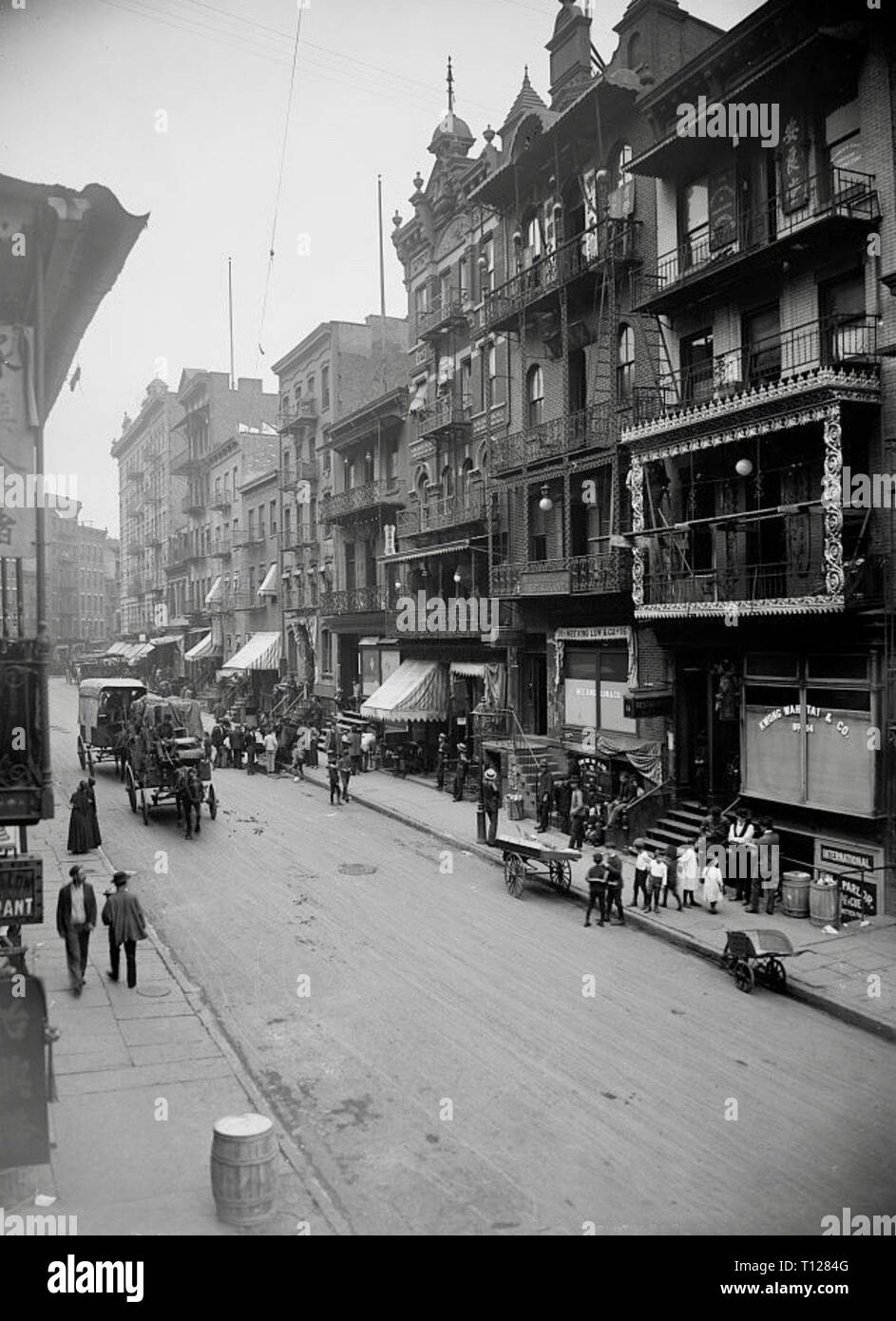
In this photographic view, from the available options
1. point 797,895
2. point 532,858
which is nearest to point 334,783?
point 532,858

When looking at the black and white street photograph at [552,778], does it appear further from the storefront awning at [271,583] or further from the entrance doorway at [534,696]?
the storefront awning at [271,583]

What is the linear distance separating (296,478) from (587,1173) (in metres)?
42.0

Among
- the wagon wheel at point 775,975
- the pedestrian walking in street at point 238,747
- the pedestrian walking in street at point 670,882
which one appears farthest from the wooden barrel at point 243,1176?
the pedestrian walking in street at point 238,747

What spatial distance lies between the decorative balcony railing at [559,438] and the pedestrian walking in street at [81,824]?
45.6 feet

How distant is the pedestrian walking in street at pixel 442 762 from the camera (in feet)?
98.3

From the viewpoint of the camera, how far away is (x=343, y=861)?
67.7ft

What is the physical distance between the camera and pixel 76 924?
12.5 m

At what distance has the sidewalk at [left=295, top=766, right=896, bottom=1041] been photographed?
12584mm

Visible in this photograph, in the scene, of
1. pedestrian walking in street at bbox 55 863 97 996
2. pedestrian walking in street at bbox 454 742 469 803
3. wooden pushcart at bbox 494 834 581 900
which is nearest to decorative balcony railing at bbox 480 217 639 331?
pedestrian walking in street at bbox 454 742 469 803

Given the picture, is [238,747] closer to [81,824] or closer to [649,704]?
[81,824]

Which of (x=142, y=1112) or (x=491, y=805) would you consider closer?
(x=142, y=1112)

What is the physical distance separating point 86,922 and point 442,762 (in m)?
18.1

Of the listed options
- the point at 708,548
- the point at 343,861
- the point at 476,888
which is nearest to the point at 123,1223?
the point at 476,888

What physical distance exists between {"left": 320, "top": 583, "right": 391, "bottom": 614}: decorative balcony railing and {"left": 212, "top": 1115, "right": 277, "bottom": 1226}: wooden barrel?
30539 mm
